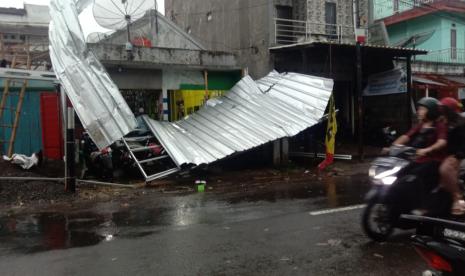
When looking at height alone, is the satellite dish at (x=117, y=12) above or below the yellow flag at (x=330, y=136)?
above

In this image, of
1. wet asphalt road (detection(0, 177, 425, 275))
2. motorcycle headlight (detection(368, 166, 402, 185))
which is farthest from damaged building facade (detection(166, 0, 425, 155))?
motorcycle headlight (detection(368, 166, 402, 185))

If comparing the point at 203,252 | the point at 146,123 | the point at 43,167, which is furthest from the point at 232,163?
the point at 203,252

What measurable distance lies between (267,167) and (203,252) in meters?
9.11

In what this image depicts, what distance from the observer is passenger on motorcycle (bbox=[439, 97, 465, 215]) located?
4.98m

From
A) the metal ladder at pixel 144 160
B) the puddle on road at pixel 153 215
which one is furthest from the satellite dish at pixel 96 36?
the puddle on road at pixel 153 215

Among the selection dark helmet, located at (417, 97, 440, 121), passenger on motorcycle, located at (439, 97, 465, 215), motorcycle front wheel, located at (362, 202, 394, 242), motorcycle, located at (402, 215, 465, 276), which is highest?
dark helmet, located at (417, 97, 440, 121)

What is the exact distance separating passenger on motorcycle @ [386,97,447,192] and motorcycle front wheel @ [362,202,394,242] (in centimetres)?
57

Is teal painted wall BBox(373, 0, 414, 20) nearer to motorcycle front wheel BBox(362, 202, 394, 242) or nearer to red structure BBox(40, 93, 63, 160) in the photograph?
red structure BBox(40, 93, 63, 160)

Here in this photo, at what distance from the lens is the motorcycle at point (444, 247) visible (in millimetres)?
3262

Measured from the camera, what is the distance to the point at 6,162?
11.0 metres

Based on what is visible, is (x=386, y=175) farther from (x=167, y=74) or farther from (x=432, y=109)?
(x=167, y=74)

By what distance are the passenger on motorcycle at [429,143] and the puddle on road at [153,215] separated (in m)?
2.90

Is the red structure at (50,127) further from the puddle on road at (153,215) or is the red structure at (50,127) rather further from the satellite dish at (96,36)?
the satellite dish at (96,36)

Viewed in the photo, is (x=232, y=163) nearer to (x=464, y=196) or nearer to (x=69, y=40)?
(x=69, y=40)
